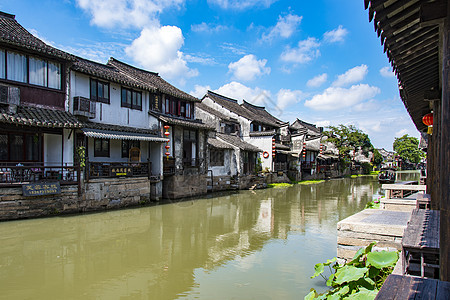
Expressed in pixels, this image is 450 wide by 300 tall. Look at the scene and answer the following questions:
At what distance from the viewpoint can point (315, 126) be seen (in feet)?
167

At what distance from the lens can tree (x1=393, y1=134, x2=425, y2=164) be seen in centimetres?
6194

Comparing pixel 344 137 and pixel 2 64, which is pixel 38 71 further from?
pixel 344 137

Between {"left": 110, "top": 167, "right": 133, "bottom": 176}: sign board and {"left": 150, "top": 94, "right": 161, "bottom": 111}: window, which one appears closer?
{"left": 110, "top": 167, "right": 133, "bottom": 176}: sign board

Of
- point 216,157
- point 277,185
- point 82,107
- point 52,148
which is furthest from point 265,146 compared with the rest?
point 52,148

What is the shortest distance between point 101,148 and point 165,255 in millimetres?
8913

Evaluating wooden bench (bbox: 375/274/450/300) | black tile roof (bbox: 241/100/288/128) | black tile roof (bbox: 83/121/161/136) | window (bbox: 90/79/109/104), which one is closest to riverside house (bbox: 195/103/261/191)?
black tile roof (bbox: 83/121/161/136)

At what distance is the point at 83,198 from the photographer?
41.2 feet

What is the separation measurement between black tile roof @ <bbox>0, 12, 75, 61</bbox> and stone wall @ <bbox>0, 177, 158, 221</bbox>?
5238 mm

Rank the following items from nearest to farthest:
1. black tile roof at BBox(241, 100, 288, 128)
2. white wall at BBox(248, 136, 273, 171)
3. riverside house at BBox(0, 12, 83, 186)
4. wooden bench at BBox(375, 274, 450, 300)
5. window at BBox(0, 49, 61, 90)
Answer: wooden bench at BBox(375, 274, 450, 300)
riverside house at BBox(0, 12, 83, 186)
window at BBox(0, 49, 61, 90)
white wall at BBox(248, 136, 273, 171)
black tile roof at BBox(241, 100, 288, 128)

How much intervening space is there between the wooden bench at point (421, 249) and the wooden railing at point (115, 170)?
12.2 m

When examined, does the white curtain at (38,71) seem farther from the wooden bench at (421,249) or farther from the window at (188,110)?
the wooden bench at (421,249)

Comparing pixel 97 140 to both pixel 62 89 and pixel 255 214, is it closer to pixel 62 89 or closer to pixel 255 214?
pixel 62 89

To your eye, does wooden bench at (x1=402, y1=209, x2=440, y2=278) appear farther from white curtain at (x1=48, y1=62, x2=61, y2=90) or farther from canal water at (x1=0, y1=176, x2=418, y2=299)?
white curtain at (x1=48, y1=62, x2=61, y2=90)

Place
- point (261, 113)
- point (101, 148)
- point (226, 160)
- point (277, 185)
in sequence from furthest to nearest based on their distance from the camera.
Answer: point (261, 113) → point (277, 185) → point (226, 160) → point (101, 148)
